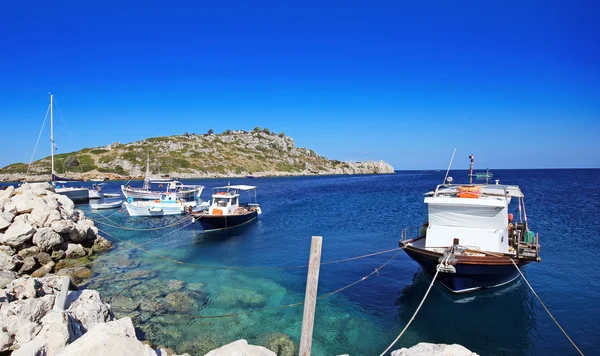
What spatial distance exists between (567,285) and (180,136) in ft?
→ 656

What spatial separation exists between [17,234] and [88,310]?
13742 mm

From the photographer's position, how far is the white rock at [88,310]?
448 inches

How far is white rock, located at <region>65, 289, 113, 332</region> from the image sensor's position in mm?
11383

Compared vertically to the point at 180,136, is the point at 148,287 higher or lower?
lower

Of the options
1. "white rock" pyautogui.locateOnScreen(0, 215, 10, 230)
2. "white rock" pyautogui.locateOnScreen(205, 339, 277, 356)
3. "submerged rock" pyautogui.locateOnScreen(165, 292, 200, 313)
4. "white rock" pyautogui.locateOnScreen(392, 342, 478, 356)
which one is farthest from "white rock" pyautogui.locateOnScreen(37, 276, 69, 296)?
"white rock" pyautogui.locateOnScreen(392, 342, 478, 356)

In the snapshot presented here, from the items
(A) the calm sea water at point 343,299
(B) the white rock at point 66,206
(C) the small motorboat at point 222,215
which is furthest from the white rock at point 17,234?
(C) the small motorboat at point 222,215

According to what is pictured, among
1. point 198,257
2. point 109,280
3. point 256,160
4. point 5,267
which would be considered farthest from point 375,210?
point 256,160

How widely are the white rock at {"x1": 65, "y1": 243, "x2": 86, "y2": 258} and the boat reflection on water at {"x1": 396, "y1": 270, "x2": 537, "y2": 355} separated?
21961 mm

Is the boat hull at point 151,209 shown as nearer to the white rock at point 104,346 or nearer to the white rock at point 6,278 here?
the white rock at point 6,278

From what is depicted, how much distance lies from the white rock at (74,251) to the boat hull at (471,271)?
22555mm

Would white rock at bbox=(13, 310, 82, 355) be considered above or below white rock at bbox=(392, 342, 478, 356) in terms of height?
above

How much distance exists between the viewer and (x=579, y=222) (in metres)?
36.5

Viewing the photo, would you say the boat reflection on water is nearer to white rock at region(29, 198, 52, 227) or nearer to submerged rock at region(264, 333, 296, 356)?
submerged rock at region(264, 333, 296, 356)

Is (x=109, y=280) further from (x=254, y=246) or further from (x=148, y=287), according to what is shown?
(x=254, y=246)
